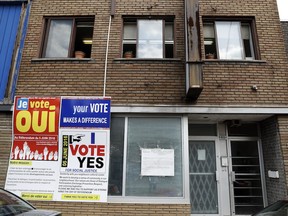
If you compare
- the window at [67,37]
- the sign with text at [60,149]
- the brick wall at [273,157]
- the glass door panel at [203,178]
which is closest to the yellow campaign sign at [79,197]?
the sign with text at [60,149]

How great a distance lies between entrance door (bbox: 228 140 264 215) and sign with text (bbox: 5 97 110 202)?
3636 millimetres

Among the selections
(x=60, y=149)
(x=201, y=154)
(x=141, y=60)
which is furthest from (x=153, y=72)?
(x=60, y=149)

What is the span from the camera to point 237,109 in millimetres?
6766

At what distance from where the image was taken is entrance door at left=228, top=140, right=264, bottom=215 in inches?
289

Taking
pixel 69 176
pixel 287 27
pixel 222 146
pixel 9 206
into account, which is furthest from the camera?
pixel 287 27

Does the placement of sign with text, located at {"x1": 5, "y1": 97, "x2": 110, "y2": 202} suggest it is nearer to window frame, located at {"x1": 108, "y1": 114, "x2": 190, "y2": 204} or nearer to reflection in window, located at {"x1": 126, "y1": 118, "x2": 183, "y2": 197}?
window frame, located at {"x1": 108, "y1": 114, "x2": 190, "y2": 204}

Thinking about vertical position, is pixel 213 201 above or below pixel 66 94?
below

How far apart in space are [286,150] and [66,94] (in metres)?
5.83

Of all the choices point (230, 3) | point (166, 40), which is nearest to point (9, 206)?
point (166, 40)

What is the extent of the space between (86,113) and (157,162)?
2217mm

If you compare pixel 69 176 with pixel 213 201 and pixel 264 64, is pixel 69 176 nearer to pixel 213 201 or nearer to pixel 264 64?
pixel 213 201

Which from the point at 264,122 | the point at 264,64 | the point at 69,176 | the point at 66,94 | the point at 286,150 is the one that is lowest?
the point at 69,176

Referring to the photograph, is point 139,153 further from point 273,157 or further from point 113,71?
point 273,157

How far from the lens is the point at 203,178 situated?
740 cm
